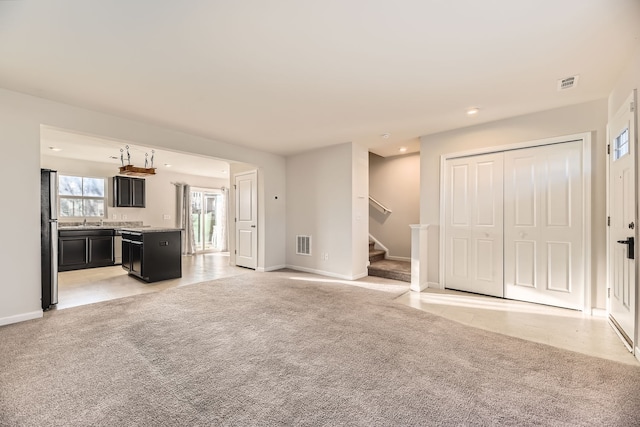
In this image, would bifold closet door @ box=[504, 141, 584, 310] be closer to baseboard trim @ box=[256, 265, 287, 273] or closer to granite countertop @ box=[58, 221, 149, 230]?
baseboard trim @ box=[256, 265, 287, 273]

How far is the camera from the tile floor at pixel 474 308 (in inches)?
105

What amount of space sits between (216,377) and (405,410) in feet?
4.34

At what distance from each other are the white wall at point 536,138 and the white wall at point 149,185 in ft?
24.5

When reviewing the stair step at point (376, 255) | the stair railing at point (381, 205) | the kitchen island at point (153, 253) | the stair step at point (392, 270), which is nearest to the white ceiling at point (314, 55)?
the kitchen island at point (153, 253)

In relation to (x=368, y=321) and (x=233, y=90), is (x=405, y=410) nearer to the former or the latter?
(x=368, y=321)

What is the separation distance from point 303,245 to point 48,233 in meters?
4.03

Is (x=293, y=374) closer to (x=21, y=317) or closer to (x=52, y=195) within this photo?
(x=21, y=317)

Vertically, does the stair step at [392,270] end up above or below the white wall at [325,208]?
below

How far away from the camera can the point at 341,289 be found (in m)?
4.48

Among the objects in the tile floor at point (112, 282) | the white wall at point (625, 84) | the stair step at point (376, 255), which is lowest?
the tile floor at point (112, 282)

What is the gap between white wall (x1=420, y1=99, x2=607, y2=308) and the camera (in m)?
3.29

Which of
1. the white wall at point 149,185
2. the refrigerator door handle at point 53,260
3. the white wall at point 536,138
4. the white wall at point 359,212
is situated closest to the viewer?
the white wall at point 536,138

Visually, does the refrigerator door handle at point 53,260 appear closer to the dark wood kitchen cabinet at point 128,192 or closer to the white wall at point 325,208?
the white wall at point 325,208

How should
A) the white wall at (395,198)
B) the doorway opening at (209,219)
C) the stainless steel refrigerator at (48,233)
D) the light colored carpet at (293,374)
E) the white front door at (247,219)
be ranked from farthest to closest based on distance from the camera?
the doorway opening at (209,219) < the white wall at (395,198) < the white front door at (247,219) < the stainless steel refrigerator at (48,233) < the light colored carpet at (293,374)
